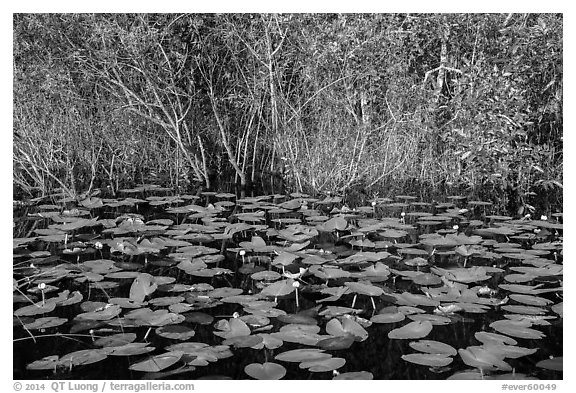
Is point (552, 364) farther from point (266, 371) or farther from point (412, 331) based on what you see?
point (266, 371)

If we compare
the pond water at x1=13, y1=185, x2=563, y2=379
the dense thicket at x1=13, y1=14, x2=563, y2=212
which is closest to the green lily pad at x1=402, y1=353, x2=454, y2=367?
the pond water at x1=13, y1=185, x2=563, y2=379

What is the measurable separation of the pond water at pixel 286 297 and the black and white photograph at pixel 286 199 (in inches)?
0.5

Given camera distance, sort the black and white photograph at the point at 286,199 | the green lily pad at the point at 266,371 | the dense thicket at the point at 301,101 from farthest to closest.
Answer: the dense thicket at the point at 301,101 → the black and white photograph at the point at 286,199 → the green lily pad at the point at 266,371

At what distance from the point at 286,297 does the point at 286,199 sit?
239 centimetres

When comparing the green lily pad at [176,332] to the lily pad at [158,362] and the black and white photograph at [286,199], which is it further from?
the lily pad at [158,362]

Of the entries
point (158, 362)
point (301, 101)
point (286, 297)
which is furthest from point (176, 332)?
point (301, 101)

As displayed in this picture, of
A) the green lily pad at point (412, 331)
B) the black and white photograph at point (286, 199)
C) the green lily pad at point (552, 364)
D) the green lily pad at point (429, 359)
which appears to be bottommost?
the green lily pad at point (552, 364)

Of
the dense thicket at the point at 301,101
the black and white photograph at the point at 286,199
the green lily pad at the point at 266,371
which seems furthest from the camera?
the dense thicket at the point at 301,101

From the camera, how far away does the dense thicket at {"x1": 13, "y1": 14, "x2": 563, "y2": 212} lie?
17.2 feet

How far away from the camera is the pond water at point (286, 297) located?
220 cm

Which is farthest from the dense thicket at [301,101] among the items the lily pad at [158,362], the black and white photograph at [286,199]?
the lily pad at [158,362]

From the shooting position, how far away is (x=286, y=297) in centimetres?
285

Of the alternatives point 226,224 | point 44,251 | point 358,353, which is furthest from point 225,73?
point 358,353

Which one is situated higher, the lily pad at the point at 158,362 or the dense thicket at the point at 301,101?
the dense thicket at the point at 301,101
